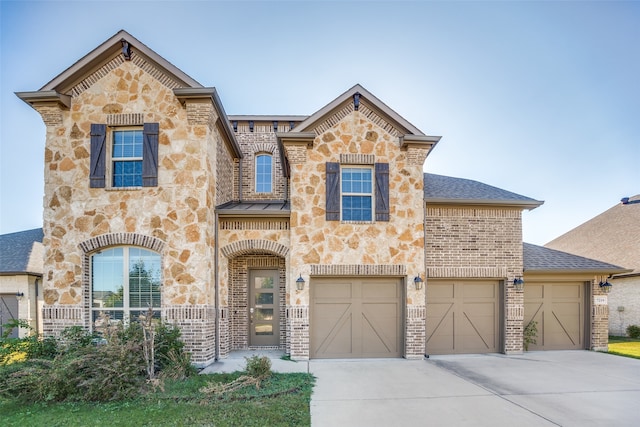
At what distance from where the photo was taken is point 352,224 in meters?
10.4

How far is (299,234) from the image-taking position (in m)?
10.2

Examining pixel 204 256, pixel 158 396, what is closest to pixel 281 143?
pixel 204 256

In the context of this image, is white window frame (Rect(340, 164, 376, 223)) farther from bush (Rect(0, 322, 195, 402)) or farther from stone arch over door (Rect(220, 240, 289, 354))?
bush (Rect(0, 322, 195, 402))

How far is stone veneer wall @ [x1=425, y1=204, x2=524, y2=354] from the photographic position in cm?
1083

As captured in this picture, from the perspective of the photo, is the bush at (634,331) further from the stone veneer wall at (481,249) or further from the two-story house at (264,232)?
the stone veneer wall at (481,249)

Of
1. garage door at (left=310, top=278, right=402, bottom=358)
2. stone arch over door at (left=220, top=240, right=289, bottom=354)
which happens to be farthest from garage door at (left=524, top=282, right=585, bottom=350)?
stone arch over door at (left=220, top=240, right=289, bottom=354)

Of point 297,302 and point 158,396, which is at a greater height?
point 297,302

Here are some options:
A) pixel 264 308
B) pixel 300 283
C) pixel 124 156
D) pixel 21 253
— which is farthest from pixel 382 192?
pixel 21 253

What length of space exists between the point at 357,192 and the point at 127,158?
6166mm

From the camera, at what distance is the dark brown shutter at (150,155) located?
9.58 meters

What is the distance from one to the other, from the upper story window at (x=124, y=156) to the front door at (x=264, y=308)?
4255 millimetres

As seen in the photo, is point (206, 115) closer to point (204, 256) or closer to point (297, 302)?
point (204, 256)

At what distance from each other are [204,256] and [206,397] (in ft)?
11.8

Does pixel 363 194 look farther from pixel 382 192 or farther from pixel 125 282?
pixel 125 282
